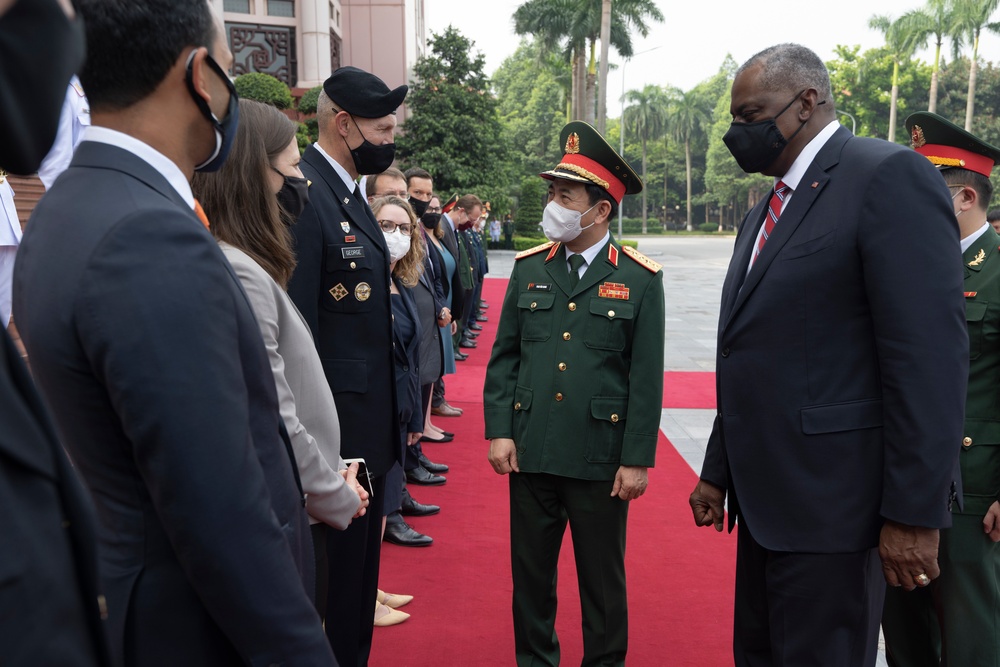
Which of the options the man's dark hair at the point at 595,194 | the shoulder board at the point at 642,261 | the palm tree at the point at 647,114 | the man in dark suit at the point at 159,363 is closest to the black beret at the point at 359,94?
the man's dark hair at the point at 595,194

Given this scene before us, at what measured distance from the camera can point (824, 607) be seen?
2279 mm

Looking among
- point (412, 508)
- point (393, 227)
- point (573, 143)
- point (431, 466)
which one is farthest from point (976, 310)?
point (431, 466)

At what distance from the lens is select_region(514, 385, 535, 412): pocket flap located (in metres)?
3.29

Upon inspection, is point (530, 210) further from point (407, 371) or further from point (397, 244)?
point (407, 371)

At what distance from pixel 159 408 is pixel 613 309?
225 centimetres

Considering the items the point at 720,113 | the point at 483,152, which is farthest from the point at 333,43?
the point at 720,113

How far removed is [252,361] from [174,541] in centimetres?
29

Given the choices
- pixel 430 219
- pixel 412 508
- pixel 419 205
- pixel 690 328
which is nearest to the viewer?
pixel 412 508

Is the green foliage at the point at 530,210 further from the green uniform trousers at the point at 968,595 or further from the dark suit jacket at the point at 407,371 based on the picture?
the green uniform trousers at the point at 968,595

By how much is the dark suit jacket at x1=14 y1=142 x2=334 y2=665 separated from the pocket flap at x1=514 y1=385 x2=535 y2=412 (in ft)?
6.57

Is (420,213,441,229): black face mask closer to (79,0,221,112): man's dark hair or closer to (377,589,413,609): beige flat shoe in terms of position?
(377,589,413,609): beige flat shoe

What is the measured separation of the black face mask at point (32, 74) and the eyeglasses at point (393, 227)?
12.4 ft

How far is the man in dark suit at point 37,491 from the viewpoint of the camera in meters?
0.82

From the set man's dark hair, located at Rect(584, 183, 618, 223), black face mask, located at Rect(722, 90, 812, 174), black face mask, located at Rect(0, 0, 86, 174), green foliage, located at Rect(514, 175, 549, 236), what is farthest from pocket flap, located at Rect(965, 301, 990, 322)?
green foliage, located at Rect(514, 175, 549, 236)
